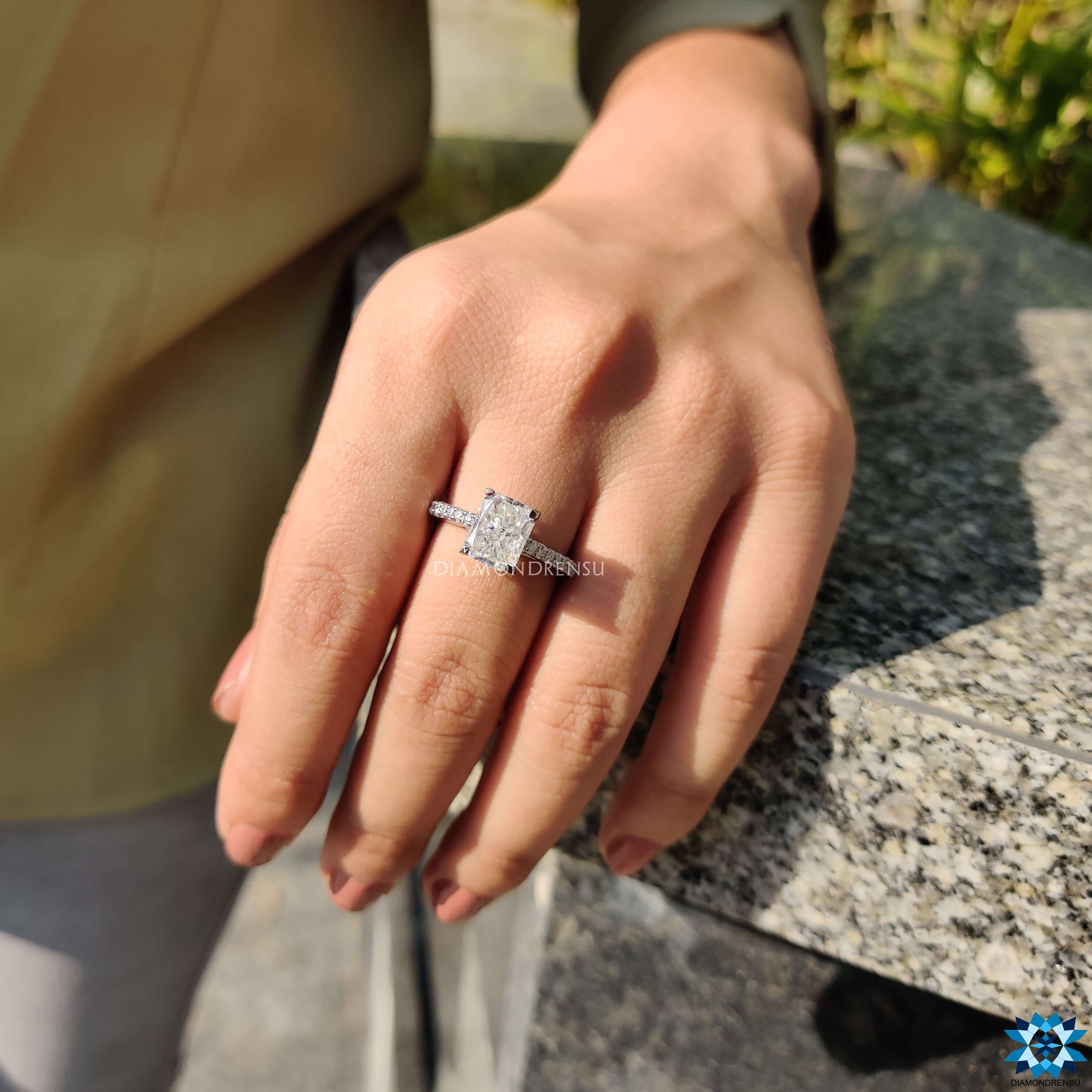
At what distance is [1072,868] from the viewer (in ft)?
2.15

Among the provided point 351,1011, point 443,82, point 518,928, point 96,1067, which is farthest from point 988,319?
point 351,1011

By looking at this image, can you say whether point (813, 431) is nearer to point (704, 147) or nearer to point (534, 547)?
point (534, 547)

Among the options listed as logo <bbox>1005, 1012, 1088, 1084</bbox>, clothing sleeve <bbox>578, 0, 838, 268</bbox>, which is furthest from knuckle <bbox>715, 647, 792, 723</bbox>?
clothing sleeve <bbox>578, 0, 838, 268</bbox>

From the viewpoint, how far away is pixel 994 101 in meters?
2.56

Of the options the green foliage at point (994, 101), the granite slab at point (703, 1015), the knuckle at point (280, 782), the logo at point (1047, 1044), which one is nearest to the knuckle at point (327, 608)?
the knuckle at point (280, 782)

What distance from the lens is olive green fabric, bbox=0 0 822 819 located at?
726mm

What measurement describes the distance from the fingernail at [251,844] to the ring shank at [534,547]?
315 mm

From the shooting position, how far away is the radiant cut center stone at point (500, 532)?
61 cm

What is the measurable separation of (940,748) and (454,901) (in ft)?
1.42

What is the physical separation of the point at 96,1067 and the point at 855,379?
4.52 ft

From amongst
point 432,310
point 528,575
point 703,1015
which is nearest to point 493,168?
point 432,310

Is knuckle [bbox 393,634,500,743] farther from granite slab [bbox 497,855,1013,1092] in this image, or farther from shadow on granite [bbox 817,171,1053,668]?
granite slab [bbox 497,855,1013,1092]

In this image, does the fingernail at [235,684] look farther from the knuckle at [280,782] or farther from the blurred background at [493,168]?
the blurred background at [493,168]

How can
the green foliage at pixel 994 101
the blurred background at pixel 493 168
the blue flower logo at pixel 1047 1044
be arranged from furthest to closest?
the green foliage at pixel 994 101, the blurred background at pixel 493 168, the blue flower logo at pixel 1047 1044
